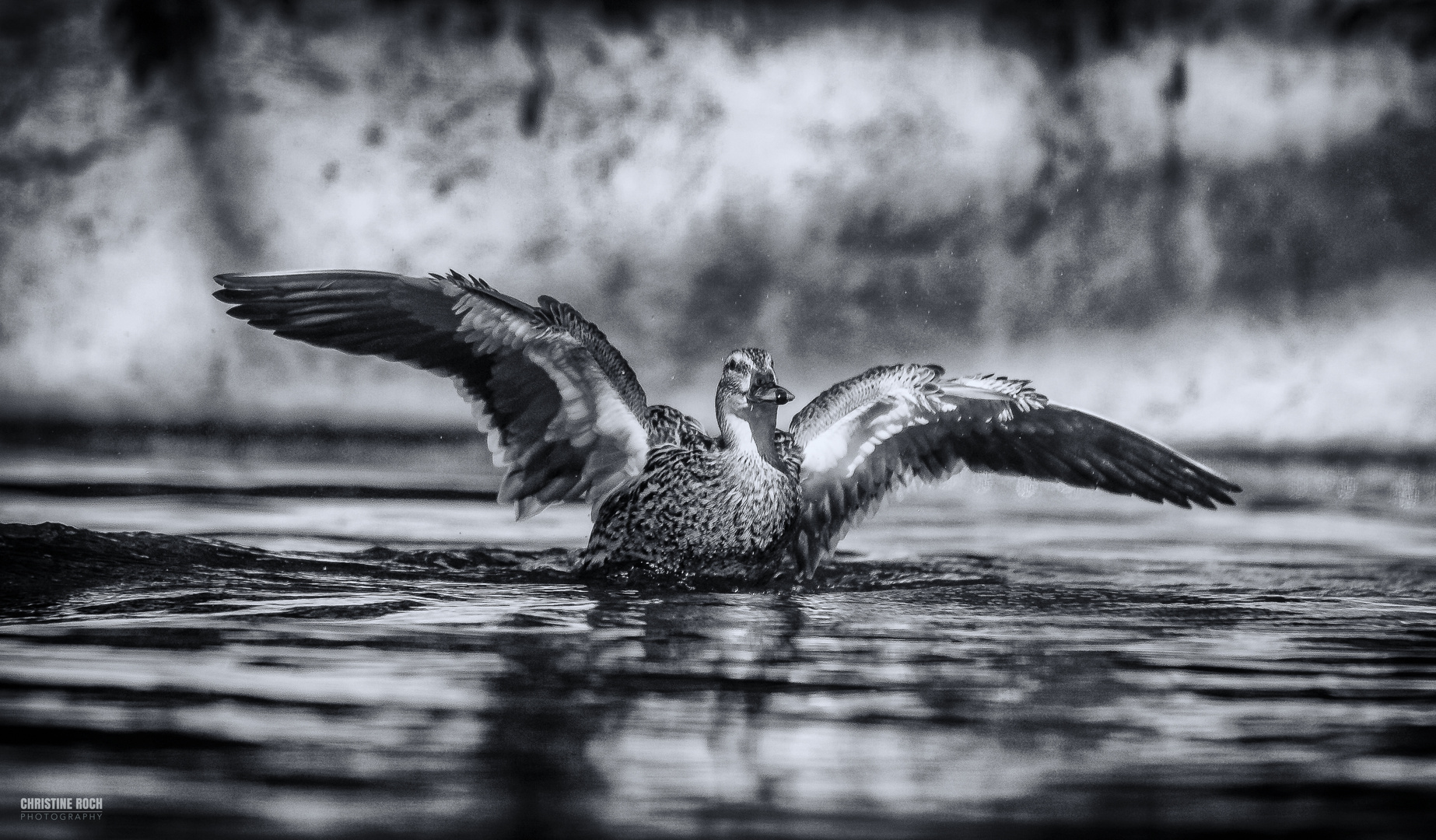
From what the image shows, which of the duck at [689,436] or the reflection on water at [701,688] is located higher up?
the duck at [689,436]

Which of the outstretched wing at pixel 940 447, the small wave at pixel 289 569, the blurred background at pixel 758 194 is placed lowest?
the small wave at pixel 289 569

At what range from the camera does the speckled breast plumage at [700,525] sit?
497 cm

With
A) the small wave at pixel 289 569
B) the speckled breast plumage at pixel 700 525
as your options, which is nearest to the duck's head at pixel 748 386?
the speckled breast plumage at pixel 700 525

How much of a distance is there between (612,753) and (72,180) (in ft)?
21.1

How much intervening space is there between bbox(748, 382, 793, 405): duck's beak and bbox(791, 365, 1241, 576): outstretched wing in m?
0.21

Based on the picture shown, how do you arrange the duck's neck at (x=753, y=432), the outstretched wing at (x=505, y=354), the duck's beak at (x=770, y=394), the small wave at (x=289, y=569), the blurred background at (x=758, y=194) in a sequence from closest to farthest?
1. the small wave at (x=289, y=569)
2. the outstretched wing at (x=505, y=354)
3. the duck's beak at (x=770, y=394)
4. the duck's neck at (x=753, y=432)
5. the blurred background at (x=758, y=194)

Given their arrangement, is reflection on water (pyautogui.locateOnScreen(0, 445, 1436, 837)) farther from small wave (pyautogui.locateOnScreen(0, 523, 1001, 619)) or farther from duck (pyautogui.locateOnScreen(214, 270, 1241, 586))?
duck (pyautogui.locateOnScreen(214, 270, 1241, 586))

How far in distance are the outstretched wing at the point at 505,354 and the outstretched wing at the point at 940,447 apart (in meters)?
0.52

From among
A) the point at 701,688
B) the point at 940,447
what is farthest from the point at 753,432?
the point at 701,688

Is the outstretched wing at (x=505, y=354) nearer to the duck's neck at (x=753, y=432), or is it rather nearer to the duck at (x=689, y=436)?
the duck at (x=689, y=436)

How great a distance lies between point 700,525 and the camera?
4965 mm

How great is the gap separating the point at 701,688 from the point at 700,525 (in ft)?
5.85

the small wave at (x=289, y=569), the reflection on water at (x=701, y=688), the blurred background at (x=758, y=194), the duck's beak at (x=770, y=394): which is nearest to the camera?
the reflection on water at (x=701, y=688)

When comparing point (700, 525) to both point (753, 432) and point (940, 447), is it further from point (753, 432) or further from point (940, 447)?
point (940, 447)
